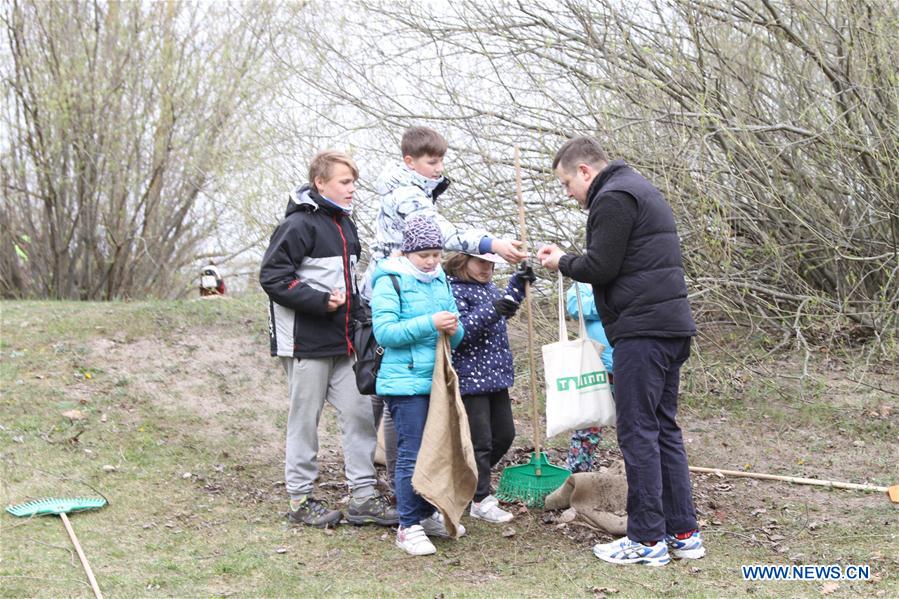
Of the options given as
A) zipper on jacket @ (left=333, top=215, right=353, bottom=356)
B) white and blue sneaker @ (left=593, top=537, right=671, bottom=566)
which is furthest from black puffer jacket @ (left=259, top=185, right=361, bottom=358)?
white and blue sneaker @ (left=593, top=537, right=671, bottom=566)

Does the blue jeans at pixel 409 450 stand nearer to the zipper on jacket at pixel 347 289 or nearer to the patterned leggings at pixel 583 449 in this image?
the zipper on jacket at pixel 347 289

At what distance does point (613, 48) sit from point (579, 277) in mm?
3078

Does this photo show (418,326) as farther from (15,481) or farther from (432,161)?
(15,481)

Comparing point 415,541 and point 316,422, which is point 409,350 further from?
point 415,541

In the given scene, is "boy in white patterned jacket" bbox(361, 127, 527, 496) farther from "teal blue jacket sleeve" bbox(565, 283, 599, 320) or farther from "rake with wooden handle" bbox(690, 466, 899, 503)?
"rake with wooden handle" bbox(690, 466, 899, 503)

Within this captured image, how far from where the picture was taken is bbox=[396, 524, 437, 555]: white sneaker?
13.9 feet

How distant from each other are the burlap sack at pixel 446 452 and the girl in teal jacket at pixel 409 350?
0.10m

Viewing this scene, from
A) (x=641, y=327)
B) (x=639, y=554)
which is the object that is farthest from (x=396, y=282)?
(x=639, y=554)

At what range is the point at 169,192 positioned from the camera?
1091 centimetres

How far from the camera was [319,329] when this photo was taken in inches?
183

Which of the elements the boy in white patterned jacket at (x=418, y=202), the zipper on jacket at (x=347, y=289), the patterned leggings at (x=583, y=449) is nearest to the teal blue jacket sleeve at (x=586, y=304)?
the boy in white patterned jacket at (x=418, y=202)
